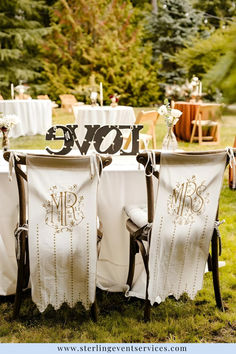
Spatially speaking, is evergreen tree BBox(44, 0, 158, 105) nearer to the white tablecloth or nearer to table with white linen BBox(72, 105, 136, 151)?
the white tablecloth

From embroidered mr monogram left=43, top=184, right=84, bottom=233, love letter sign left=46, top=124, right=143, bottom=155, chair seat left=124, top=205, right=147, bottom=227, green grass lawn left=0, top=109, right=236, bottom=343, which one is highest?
love letter sign left=46, top=124, right=143, bottom=155

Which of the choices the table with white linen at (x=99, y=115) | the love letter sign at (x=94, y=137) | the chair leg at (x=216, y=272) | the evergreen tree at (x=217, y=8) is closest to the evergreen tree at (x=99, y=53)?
the evergreen tree at (x=217, y=8)

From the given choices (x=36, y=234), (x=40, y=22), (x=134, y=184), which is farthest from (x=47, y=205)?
(x=40, y=22)

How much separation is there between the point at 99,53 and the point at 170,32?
2.71m

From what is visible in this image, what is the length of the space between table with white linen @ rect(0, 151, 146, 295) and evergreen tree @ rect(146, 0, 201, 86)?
11829 mm

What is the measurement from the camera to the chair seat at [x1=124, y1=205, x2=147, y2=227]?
214 centimetres

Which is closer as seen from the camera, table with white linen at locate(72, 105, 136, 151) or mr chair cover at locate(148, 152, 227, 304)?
mr chair cover at locate(148, 152, 227, 304)

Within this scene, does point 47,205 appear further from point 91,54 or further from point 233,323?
point 91,54

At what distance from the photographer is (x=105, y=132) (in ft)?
8.41

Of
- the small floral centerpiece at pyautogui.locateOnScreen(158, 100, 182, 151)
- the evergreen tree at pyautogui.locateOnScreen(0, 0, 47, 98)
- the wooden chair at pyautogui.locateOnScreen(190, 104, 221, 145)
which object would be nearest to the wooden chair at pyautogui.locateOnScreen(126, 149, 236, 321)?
the small floral centerpiece at pyautogui.locateOnScreen(158, 100, 182, 151)

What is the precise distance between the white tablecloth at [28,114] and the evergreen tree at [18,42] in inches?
243

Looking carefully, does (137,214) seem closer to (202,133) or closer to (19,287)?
(19,287)

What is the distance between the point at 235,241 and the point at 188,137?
4503 mm

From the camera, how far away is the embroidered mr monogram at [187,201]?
197cm
